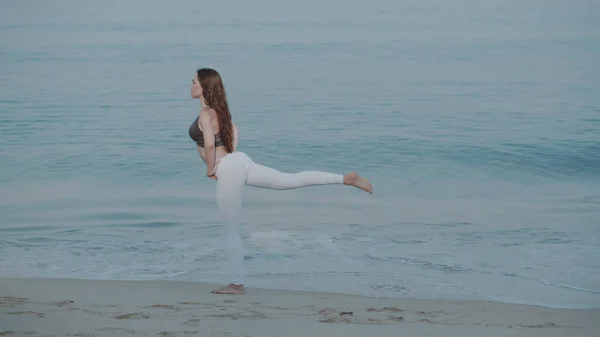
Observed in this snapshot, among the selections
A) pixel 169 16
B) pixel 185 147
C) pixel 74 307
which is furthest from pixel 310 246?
pixel 169 16

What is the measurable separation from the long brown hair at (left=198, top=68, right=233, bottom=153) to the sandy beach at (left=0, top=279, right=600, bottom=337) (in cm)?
85

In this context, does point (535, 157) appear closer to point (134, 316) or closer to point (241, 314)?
point (241, 314)

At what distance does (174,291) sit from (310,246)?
7.21ft

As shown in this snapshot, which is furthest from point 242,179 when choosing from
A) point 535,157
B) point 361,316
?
point 535,157

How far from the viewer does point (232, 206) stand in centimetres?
520

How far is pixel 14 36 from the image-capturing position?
25.2 metres

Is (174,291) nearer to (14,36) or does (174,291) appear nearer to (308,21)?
(14,36)

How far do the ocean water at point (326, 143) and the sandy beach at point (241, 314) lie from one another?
708 millimetres

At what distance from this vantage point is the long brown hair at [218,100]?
516 cm

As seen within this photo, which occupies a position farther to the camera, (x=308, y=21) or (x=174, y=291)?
(x=308, y=21)

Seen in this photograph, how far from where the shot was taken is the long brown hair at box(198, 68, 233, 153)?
16.9 ft

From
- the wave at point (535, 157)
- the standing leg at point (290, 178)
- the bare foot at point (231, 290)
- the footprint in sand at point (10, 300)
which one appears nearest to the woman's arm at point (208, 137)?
the standing leg at point (290, 178)

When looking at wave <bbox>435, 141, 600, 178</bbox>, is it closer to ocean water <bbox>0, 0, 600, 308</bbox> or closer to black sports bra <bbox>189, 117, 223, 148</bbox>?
ocean water <bbox>0, 0, 600, 308</bbox>

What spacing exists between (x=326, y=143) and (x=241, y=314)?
975cm
